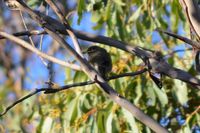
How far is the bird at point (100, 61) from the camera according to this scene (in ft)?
8.77

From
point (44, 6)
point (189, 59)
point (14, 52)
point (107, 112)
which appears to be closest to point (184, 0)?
point (44, 6)

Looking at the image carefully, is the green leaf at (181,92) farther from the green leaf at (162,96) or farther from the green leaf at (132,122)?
the green leaf at (132,122)

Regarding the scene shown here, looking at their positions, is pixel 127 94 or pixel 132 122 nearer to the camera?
pixel 132 122

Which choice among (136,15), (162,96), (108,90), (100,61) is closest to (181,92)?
(162,96)

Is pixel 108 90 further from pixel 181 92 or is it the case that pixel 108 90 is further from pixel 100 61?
pixel 181 92

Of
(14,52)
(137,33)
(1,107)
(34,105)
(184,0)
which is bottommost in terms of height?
(1,107)

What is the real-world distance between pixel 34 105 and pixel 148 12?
0.89 metres

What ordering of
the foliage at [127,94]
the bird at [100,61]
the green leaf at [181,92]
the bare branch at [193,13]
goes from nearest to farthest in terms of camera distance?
1. the bare branch at [193,13]
2. the bird at [100,61]
3. the foliage at [127,94]
4. the green leaf at [181,92]

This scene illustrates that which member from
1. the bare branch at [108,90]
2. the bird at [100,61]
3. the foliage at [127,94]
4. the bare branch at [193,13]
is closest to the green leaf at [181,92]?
the foliage at [127,94]

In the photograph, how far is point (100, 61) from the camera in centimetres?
269

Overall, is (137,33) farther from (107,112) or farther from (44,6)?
(44,6)

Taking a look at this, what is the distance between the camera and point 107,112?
3625mm

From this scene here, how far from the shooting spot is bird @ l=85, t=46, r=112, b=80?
267 centimetres

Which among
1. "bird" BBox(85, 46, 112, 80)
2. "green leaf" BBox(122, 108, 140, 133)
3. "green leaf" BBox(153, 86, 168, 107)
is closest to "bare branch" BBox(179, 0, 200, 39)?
"bird" BBox(85, 46, 112, 80)
